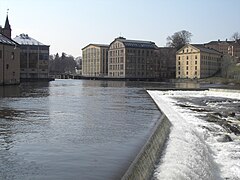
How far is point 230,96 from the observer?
41531 millimetres

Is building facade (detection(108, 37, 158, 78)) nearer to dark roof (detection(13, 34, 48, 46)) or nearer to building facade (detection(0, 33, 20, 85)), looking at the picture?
dark roof (detection(13, 34, 48, 46))

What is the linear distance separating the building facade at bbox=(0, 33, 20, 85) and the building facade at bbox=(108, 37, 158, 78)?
64891 millimetres

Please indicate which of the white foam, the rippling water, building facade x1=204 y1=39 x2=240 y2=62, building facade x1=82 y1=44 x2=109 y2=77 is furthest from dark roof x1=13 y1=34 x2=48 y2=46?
the white foam

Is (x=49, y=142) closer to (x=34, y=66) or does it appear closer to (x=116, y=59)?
(x=34, y=66)

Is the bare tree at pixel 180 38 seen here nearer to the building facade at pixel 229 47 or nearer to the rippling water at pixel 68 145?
the building facade at pixel 229 47

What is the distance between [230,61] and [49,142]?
9941 cm

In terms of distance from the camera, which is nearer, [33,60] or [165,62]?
[33,60]

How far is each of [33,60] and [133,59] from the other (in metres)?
44.9

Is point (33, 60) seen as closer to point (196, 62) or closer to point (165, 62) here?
point (196, 62)

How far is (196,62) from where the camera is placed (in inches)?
4070

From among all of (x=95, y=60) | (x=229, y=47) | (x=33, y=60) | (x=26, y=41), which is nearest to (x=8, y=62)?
(x=33, y=60)

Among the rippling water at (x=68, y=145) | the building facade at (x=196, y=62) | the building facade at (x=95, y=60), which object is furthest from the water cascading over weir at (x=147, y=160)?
the building facade at (x=95, y=60)

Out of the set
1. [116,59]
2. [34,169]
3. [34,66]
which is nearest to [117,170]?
[34,169]

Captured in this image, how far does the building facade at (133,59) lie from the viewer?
396 feet
